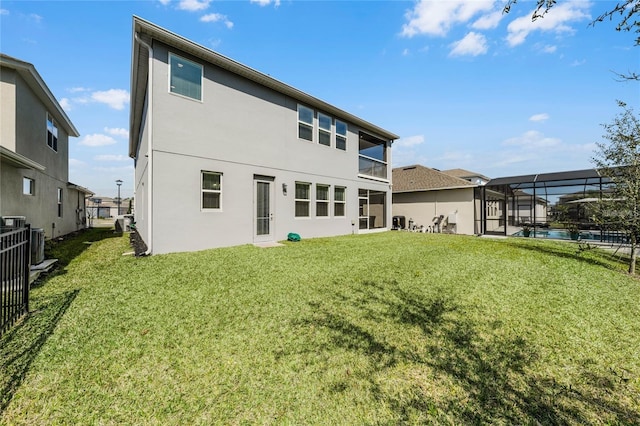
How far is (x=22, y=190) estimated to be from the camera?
30.4 ft

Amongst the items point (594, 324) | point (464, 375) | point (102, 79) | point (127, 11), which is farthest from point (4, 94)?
point (594, 324)

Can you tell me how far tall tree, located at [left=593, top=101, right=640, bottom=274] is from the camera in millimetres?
7176

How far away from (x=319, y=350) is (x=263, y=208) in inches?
289

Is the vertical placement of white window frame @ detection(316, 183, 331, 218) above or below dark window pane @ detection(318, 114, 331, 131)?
below

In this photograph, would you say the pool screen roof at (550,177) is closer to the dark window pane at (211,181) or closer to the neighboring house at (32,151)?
the dark window pane at (211,181)

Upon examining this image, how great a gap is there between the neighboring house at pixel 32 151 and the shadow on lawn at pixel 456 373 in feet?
32.5

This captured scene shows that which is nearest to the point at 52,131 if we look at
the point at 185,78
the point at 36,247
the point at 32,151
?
the point at 32,151

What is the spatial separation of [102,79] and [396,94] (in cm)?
1313

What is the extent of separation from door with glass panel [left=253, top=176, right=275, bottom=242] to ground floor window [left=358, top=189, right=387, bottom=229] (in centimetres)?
653

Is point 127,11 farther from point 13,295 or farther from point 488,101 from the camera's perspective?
point 488,101

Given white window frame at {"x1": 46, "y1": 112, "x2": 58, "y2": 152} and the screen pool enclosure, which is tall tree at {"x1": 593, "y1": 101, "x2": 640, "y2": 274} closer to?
the screen pool enclosure

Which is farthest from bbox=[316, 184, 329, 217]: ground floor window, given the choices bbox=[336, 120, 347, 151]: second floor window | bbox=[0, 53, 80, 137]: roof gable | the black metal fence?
bbox=[0, 53, 80, 137]: roof gable

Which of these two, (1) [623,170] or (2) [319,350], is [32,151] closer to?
(2) [319,350]

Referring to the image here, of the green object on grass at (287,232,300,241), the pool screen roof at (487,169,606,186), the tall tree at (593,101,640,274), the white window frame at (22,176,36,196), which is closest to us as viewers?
the tall tree at (593,101,640,274)
